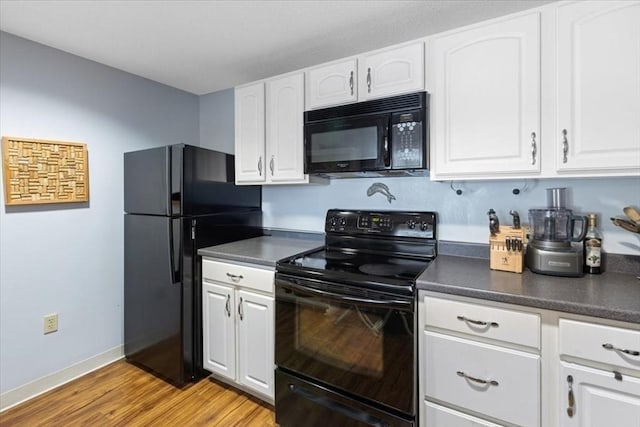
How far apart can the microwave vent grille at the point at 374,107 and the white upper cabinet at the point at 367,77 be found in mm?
43

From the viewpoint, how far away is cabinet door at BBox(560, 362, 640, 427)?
1.04 meters

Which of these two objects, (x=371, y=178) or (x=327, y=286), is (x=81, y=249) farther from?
(x=371, y=178)

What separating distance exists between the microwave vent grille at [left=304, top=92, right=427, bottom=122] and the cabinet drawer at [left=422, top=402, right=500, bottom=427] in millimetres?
1394

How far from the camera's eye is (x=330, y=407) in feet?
5.09

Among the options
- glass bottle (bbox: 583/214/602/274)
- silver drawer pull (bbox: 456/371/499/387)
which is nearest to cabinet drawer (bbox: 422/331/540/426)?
silver drawer pull (bbox: 456/371/499/387)

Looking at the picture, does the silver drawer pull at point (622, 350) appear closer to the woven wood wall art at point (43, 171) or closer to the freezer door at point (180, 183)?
the freezer door at point (180, 183)

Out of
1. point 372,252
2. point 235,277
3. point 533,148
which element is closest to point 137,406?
point 235,277

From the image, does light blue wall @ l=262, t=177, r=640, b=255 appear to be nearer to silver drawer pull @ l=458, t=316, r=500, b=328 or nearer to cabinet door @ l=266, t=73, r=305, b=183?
cabinet door @ l=266, t=73, r=305, b=183

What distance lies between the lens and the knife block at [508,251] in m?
1.47

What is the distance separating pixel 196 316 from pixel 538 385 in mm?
1880

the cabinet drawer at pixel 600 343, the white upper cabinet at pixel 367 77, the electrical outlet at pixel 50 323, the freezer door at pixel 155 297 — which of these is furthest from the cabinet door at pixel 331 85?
the electrical outlet at pixel 50 323

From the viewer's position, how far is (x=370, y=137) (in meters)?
1.75

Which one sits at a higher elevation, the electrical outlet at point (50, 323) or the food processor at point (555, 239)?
the food processor at point (555, 239)

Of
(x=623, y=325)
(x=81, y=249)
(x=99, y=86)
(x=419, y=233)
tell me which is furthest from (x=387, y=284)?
(x=99, y=86)
